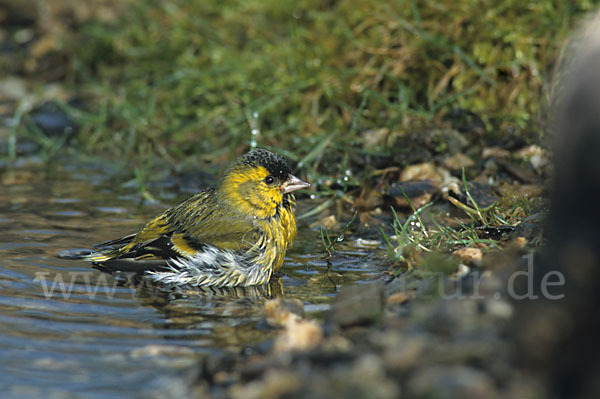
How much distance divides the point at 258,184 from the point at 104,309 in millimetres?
1452

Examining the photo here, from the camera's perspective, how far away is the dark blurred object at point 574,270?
8.74 ft

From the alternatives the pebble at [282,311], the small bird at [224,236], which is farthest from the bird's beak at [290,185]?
the pebble at [282,311]

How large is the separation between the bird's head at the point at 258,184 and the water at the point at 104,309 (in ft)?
1.55

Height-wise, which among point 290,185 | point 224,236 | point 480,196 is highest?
point 290,185

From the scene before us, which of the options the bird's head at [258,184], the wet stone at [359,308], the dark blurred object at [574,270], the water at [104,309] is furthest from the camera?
the bird's head at [258,184]

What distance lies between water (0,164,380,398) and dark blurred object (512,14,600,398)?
1538 millimetres

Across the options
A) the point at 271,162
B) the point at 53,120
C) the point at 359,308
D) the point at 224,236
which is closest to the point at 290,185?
the point at 271,162

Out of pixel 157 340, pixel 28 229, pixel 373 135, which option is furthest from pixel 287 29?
pixel 157 340

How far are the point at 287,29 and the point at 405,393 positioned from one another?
662 centimetres

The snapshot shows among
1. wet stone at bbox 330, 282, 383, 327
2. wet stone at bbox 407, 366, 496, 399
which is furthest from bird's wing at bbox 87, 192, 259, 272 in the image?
wet stone at bbox 407, 366, 496, 399

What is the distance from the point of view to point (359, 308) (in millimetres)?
3771

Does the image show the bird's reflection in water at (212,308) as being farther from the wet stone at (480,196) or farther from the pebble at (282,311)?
the wet stone at (480,196)

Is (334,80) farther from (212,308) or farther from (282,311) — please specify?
(282,311)

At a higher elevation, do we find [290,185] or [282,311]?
[290,185]
